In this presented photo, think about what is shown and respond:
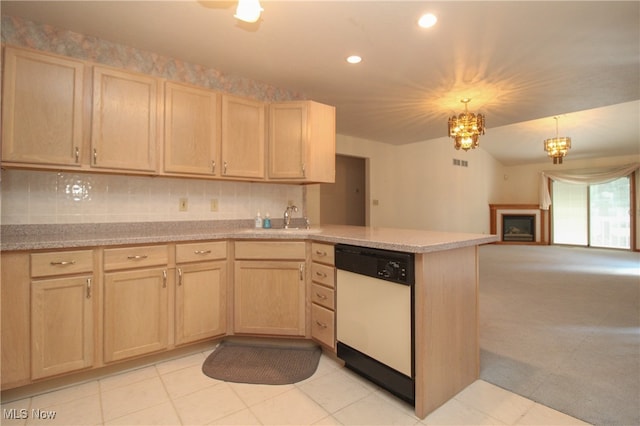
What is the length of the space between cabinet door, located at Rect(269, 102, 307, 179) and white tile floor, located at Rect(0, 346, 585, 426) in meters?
1.73

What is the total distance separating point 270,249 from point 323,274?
459 millimetres

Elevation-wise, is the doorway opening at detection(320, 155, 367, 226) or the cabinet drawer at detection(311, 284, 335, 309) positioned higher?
the doorway opening at detection(320, 155, 367, 226)

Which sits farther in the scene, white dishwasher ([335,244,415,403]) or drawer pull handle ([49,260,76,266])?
drawer pull handle ([49,260,76,266])

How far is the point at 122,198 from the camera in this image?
7.95 ft

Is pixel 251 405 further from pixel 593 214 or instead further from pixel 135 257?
pixel 593 214

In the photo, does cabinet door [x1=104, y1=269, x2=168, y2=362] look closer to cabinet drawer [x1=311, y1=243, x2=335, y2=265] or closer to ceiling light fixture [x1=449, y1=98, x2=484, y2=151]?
cabinet drawer [x1=311, y1=243, x2=335, y2=265]

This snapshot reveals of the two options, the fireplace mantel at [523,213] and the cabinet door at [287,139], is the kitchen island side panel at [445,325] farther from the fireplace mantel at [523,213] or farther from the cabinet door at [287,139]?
the fireplace mantel at [523,213]

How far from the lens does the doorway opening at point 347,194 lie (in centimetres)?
555

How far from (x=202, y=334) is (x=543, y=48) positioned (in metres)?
3.41

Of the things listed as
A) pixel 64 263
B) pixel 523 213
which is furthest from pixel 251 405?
pixel 523 213

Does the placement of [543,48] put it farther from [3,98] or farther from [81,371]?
[81,371]

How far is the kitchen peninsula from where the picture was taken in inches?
63.5

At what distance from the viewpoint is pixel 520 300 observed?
3588mm

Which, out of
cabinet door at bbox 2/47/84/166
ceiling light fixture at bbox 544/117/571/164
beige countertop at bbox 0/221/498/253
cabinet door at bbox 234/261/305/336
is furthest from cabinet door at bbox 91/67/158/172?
ceiling light fixture at bbox 544/117/571/164
